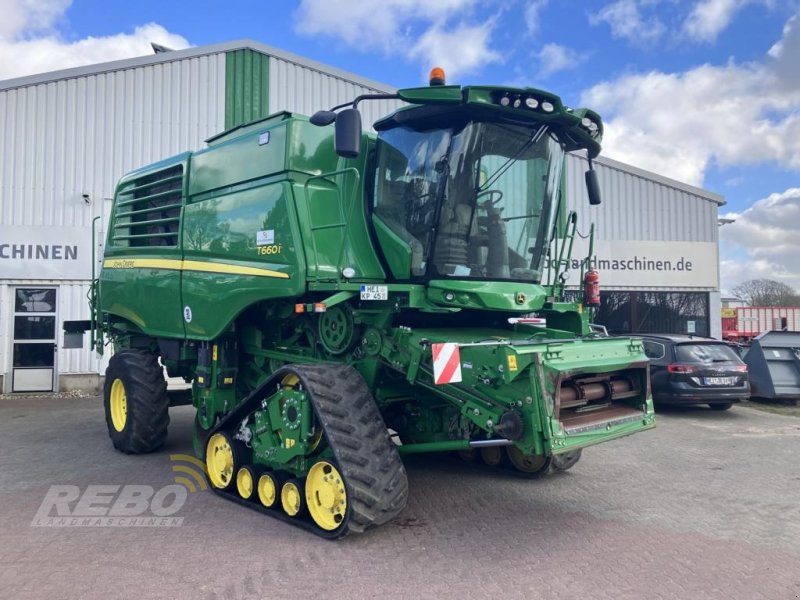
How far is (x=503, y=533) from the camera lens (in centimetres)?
483

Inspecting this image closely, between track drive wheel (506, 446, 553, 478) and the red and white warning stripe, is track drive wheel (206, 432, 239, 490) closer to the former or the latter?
the red and white warning stripe

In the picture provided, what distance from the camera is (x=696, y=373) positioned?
35.0 feet

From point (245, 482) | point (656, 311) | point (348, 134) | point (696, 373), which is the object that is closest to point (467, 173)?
point (348, 134)

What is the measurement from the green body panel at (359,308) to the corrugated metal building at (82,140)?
6.70m

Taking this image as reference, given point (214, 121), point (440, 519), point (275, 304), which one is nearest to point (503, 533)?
point (440, 519)

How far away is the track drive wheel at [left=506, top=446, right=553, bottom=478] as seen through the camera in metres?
6.19

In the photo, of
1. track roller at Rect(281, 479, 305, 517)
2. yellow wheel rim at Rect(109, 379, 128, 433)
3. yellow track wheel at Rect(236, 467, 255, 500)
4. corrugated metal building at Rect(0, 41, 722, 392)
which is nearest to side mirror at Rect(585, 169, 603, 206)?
track roller at Rect(281, 479, 305, 517)

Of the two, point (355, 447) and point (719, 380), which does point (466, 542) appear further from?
point (719, 380)

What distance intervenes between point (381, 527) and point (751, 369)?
33.4 ft

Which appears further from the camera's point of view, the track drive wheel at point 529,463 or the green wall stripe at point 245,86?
the green wall stripe at point 245,86

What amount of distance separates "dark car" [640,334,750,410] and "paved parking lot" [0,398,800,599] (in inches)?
136

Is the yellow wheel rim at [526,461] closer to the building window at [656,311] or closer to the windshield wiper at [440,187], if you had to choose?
the windshield wiper at [440,187]

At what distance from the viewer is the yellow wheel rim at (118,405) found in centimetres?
784

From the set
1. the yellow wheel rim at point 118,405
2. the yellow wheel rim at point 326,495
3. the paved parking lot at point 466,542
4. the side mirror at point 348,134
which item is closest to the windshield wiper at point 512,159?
the side mirror at point 348,134
